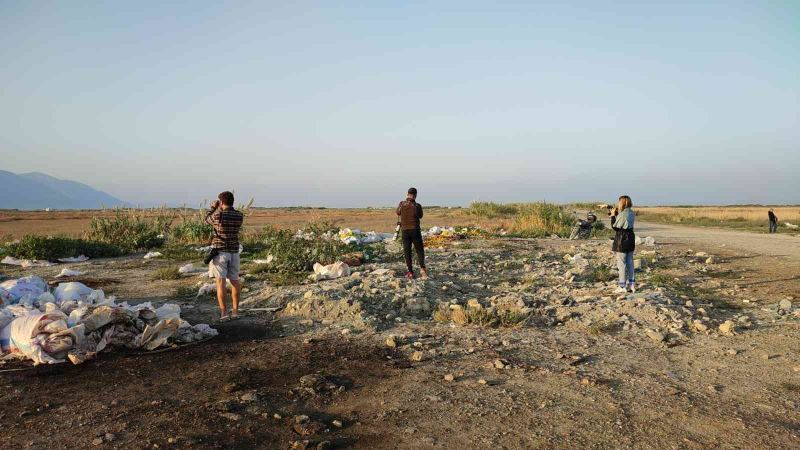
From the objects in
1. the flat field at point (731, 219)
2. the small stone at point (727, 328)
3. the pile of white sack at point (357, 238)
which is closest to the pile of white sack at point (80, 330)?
the small stone at point (727, 328)

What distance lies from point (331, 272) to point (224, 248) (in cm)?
274

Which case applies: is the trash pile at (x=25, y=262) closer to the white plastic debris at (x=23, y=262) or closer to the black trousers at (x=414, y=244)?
the white plastic debris at (x=23, y=262)

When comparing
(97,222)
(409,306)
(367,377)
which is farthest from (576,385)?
(97,222)

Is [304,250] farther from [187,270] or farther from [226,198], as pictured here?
[226,198]

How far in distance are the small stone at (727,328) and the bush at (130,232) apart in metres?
15.1

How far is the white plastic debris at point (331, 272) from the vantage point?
9672 millimetres

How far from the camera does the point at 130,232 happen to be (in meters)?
16.9

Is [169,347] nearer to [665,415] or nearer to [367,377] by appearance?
[367,377]

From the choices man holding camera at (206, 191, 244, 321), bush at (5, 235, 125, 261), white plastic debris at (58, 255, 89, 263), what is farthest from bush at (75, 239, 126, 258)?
man holding camera at (206, 191, 244, 321)

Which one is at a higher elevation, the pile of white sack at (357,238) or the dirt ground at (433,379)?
the pile of white sack at (357,238)

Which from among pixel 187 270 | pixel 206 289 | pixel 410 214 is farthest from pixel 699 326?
pixel 187 270

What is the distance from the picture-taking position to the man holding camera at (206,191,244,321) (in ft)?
23.8

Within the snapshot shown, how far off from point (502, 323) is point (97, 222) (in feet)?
50.4

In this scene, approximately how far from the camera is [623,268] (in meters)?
8.60
